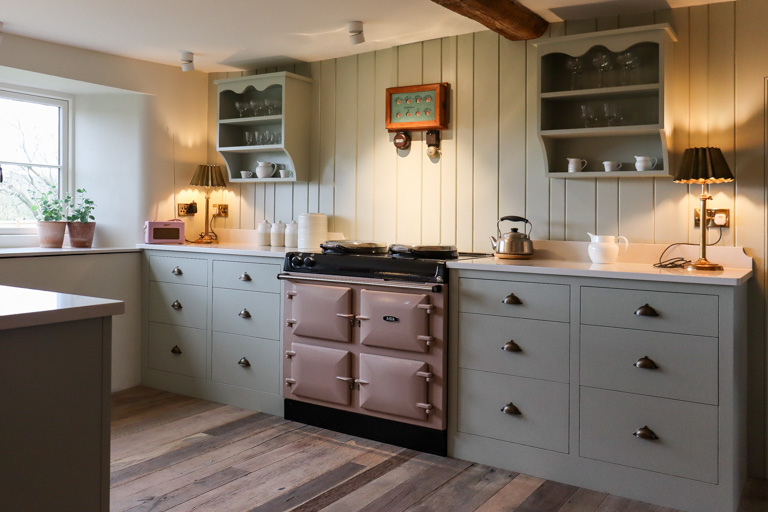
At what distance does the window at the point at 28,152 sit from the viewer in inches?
166

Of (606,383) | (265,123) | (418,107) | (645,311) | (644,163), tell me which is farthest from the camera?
(265,123)

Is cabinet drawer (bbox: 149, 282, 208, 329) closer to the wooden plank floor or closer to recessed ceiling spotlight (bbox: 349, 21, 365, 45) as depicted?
the wooden plank floor

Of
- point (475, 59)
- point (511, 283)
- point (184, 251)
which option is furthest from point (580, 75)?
point (184, 251)

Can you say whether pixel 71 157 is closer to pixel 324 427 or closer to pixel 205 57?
pixel 205 57

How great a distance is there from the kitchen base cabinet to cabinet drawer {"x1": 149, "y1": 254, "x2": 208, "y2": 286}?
1672 millimetres

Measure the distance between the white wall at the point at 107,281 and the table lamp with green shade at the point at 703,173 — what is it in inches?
126

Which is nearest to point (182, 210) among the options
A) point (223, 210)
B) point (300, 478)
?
point (223, 210)

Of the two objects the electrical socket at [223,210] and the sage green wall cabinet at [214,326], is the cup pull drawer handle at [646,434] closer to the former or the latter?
the sage green wall cabinet at [214,326]

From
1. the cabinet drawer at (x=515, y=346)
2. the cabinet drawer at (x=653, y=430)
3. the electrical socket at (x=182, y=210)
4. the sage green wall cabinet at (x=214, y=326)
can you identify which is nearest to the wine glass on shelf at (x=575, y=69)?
the cabinet drawer at (x=515, y=346)

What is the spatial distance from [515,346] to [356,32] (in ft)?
5.93

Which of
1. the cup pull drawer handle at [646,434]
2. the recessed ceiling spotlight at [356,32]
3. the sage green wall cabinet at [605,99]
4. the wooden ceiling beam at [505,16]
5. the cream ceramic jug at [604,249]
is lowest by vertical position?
the cup pull drawer handle at [646,434]

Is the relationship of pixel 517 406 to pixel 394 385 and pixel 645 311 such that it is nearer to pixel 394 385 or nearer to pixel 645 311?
pixel 394 385

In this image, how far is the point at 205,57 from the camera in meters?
4.23

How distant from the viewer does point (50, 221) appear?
417 centimetres
